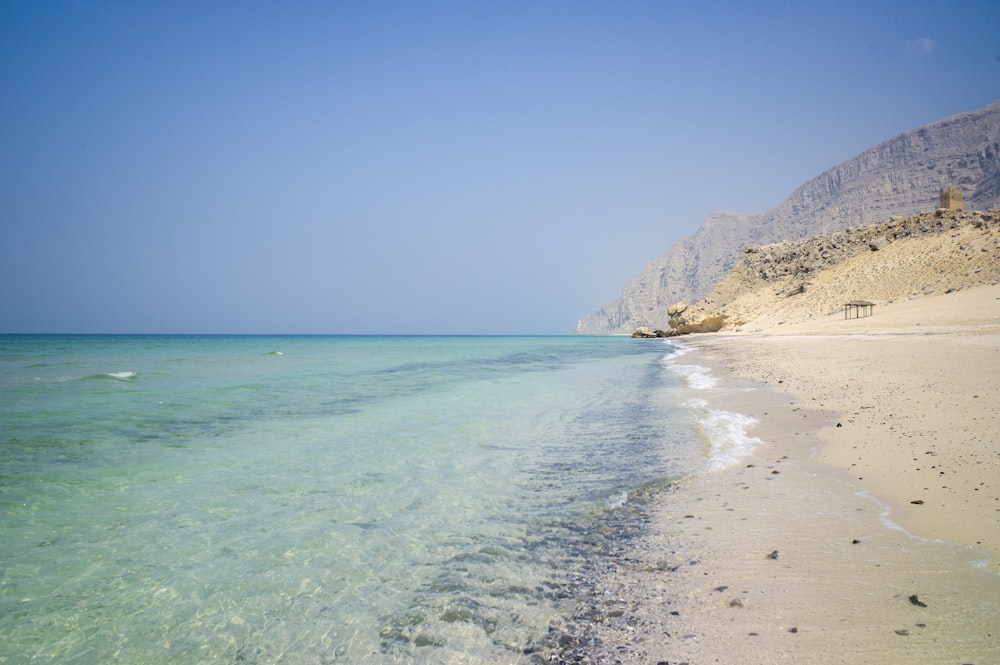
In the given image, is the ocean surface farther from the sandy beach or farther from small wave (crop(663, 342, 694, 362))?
small wave (crop(663, 342, 694, 362))

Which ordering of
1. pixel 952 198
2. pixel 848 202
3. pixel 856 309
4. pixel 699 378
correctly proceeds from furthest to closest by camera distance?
pixel 848 202
pixel 952 198
pixel 856 309
pixel 699 378

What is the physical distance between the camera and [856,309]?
3416cm

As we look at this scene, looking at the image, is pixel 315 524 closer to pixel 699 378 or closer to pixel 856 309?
pixel 699 378

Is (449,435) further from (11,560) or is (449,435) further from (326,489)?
(11,560)

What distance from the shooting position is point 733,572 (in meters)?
3.21

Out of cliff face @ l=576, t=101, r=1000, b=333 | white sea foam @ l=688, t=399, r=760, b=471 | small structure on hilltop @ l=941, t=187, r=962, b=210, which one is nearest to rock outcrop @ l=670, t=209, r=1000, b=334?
small structure on hilltop @ l=941, t=187, r=962, b=210

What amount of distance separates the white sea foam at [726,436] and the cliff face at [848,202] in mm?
121313

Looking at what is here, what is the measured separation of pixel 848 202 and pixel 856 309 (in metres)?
115

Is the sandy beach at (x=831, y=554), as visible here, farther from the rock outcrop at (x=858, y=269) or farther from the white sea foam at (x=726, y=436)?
the rock outcrop at (x=858, y=269)

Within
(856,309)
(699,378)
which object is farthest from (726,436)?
(856,309)

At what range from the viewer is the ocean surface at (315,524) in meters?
2.91

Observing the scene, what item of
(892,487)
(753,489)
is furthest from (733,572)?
(892,487)

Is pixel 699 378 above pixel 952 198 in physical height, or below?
below

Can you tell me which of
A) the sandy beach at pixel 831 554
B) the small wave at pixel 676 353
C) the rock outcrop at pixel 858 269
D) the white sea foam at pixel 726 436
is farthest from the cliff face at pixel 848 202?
the sandy beach at pixel 831 554
